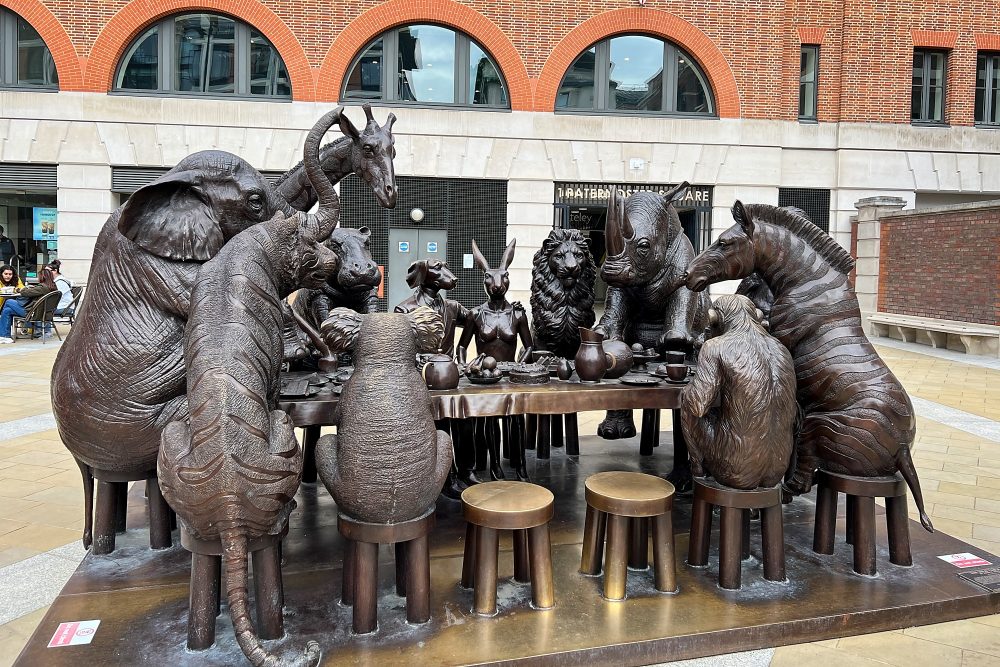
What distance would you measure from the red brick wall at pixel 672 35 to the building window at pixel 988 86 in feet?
1.22

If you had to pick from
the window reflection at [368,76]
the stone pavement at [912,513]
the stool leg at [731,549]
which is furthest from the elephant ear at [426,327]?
the window reflection at [368,76]

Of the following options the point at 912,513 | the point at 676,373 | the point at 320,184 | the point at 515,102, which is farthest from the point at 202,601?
the point at 515,102

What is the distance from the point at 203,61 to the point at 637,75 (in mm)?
8830

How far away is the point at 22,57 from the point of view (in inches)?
492

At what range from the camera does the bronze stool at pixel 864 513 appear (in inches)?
113

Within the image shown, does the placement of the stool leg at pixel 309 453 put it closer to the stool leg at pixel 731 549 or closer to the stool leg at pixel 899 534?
the stool leg at pixel 731 549

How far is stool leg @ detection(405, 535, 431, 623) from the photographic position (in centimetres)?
242

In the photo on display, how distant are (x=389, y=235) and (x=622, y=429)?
377 inches

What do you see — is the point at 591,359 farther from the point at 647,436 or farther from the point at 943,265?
the point at 943,265

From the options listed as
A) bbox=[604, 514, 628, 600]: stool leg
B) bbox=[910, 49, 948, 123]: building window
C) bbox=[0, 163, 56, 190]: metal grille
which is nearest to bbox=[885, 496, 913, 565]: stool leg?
bbox=[604, 514, 628, 600]: stool leg

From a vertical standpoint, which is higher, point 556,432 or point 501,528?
point 501,528

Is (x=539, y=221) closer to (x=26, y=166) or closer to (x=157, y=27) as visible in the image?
(x=157, y=27)

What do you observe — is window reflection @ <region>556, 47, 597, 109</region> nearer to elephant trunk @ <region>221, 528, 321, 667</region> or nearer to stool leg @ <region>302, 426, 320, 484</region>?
stool leg @ <region>302, 426, 320, 484</region>

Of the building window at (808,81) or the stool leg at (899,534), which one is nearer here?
the stool leg at (899,534)
